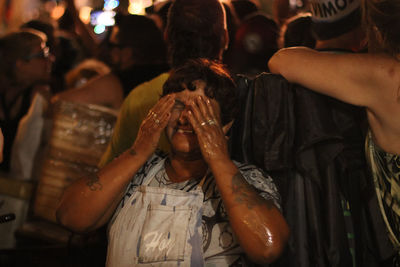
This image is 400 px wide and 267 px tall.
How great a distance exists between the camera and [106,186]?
6.92 feet

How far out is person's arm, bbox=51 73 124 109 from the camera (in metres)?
3.54

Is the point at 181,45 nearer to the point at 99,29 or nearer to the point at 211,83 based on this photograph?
the point at 211,83

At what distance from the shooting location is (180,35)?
2.78 m

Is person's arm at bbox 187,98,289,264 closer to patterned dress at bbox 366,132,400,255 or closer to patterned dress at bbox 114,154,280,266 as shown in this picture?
patterned dress at bbox 114,154,280,266

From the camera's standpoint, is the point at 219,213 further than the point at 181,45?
No

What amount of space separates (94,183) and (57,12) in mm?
6967

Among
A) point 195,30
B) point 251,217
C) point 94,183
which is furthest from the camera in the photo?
point 195,30

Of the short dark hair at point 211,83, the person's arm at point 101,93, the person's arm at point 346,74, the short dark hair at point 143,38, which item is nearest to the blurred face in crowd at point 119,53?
the short dark hair at point 143,38

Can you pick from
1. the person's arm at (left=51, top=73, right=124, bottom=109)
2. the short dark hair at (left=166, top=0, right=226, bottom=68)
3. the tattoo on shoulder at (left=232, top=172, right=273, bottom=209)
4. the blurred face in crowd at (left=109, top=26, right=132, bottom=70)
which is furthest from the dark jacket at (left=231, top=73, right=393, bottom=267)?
the blurred face in crowd at (left=109, top=26, right=132, bottom=70)

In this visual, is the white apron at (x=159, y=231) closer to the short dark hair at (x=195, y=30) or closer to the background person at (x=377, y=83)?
the background person at (x=377, y=83)

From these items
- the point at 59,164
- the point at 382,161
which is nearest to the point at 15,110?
the point at 59,164

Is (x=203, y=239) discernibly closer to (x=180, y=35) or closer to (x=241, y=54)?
(x=180, y=35)

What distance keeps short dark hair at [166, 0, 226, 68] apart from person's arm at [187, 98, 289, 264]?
72 cm

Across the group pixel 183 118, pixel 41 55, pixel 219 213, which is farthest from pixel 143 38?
pixel 219 213
